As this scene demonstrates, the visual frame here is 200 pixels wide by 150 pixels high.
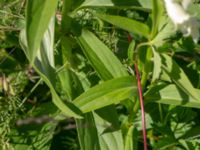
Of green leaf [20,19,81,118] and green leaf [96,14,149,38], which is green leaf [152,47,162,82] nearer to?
green leaf [96,14,149,38]

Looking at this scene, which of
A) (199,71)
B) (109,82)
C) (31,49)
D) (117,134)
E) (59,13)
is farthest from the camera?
(199,71)

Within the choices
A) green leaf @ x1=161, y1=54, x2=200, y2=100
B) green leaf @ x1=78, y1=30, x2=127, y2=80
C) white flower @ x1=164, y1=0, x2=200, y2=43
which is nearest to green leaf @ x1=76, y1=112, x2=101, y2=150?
green leaf @ x1=78, y1=30, x2=127, y2=80

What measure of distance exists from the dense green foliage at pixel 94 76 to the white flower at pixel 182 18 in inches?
2.2

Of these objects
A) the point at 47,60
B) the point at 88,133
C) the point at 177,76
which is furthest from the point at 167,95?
the point at 47,60

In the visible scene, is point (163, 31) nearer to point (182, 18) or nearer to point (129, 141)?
point (182, 18)

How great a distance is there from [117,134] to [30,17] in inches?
16.8

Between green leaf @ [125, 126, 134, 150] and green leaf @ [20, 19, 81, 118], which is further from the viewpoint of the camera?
green leaf @ [125, 126, 134, 150]

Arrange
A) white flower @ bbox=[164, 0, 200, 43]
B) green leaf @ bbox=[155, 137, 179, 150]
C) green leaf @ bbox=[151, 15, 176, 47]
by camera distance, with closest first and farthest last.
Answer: white flower @ bbox=[164, 0, 200, 43] → green leaf @ bbox=[151, 15, 176, 47] → green leaf @ bbox=[155, 137, 179, 150]

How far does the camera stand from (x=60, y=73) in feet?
4.24

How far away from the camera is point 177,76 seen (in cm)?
111

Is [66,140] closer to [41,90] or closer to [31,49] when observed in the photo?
[41,90]

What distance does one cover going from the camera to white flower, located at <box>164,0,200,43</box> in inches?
34.3

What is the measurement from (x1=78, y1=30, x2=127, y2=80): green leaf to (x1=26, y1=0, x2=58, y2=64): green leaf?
0.59 ft

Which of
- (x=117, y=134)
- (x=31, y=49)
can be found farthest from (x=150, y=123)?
(x=31, y=49)
